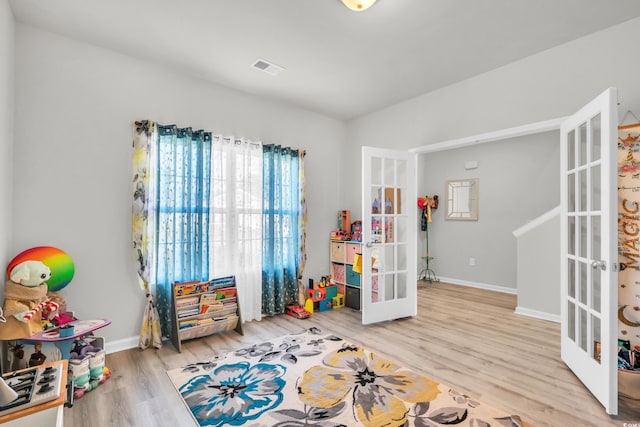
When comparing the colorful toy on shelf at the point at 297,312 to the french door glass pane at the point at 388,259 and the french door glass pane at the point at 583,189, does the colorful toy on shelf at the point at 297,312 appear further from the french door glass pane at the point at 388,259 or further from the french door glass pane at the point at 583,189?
the french door glass pane at the point at 583,189

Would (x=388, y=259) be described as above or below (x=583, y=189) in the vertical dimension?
below

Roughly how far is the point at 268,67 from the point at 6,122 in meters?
2.13

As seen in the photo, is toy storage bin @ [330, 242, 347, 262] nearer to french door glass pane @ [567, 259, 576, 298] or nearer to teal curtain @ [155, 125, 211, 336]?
teal curtain @ [155, 125, 211, 336]

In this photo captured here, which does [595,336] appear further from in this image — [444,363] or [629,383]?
[444,363]

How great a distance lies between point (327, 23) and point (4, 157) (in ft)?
8.38

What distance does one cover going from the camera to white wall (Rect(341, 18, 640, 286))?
8.15ft

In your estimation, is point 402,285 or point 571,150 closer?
point 571,150

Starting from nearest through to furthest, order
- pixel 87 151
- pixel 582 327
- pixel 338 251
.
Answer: pixel 582 327
pixel 87 151
pixel 338 251

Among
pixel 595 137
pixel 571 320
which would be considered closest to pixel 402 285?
pixel 571 320

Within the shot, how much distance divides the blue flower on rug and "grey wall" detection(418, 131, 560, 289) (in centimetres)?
443

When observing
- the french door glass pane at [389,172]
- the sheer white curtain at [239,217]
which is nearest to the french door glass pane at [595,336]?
the french door glass pane at [389,172]

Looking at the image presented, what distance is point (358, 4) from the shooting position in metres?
→ 2.14

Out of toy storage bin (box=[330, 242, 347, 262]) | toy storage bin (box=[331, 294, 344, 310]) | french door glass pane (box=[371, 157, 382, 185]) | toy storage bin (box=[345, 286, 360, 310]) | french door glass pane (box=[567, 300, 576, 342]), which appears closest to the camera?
french door glass pane (box=[567, 300, 576, 342])

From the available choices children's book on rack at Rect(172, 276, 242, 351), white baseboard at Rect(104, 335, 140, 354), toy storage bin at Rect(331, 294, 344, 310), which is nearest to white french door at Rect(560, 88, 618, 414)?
toy storage bin at Rect(331, 294, 344, 310)
